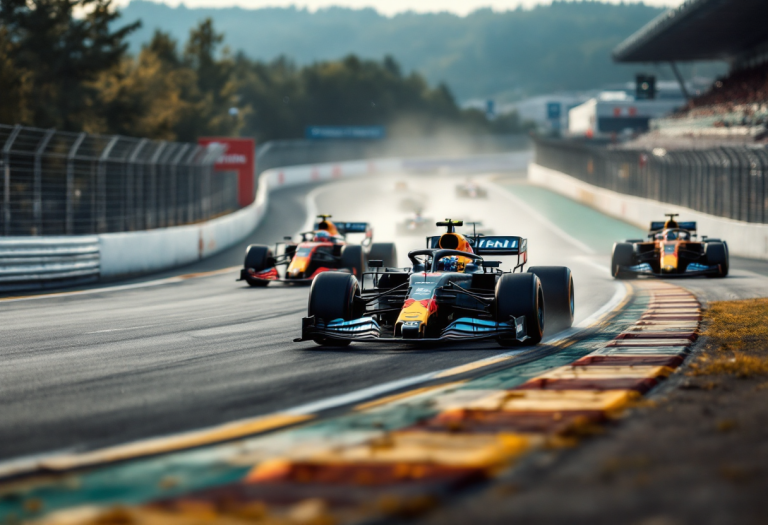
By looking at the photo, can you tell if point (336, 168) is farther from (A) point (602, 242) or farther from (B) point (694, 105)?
(A) point (602, 242)

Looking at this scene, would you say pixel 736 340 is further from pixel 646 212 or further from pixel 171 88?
pixel 171 88

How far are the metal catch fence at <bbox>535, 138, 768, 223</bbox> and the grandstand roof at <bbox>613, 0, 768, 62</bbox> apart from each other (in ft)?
25.4

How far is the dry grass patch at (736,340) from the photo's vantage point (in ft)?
23.7

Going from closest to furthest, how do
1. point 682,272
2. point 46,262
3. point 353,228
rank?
point 46,262 → point 682,272 → point 353,228

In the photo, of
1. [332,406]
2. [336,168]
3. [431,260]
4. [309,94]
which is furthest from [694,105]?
[309,94]

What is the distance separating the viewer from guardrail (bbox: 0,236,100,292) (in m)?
17.2

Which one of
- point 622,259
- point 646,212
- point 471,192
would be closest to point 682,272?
point 622,259

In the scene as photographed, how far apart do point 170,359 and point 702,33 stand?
47.3 metres

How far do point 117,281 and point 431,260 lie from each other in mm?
10470

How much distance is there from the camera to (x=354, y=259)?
18.0 m

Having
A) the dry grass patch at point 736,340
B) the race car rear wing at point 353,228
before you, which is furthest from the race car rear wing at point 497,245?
the race car rear wing at point 353,228

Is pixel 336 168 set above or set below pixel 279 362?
above

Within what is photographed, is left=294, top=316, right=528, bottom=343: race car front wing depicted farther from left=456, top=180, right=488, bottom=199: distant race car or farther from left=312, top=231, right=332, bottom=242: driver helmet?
left=456, top=180, right=488, bottom=199: distant race car

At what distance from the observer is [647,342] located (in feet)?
30.3
